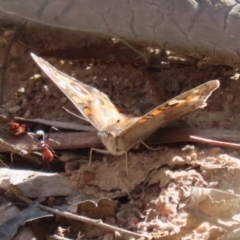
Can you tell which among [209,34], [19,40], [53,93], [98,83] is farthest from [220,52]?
[19,40]

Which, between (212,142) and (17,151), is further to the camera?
(17,151)

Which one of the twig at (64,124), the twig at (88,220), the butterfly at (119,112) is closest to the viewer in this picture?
the twig at (88,220)

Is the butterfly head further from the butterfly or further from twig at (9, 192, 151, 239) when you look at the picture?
twig at (9, 192, 151, 239)

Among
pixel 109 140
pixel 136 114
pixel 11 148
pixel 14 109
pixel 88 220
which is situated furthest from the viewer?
pixel 14 109

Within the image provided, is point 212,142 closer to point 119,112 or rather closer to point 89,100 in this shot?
point 119,112

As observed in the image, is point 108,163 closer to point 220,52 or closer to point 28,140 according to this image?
point 28,140

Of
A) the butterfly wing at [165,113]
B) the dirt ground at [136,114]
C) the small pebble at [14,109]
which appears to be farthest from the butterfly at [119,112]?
the small pebble at [14,109]

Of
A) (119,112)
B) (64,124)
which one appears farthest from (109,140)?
(64,124)

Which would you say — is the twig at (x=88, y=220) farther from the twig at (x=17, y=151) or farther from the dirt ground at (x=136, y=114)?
the twig at (x=17, y=151)
